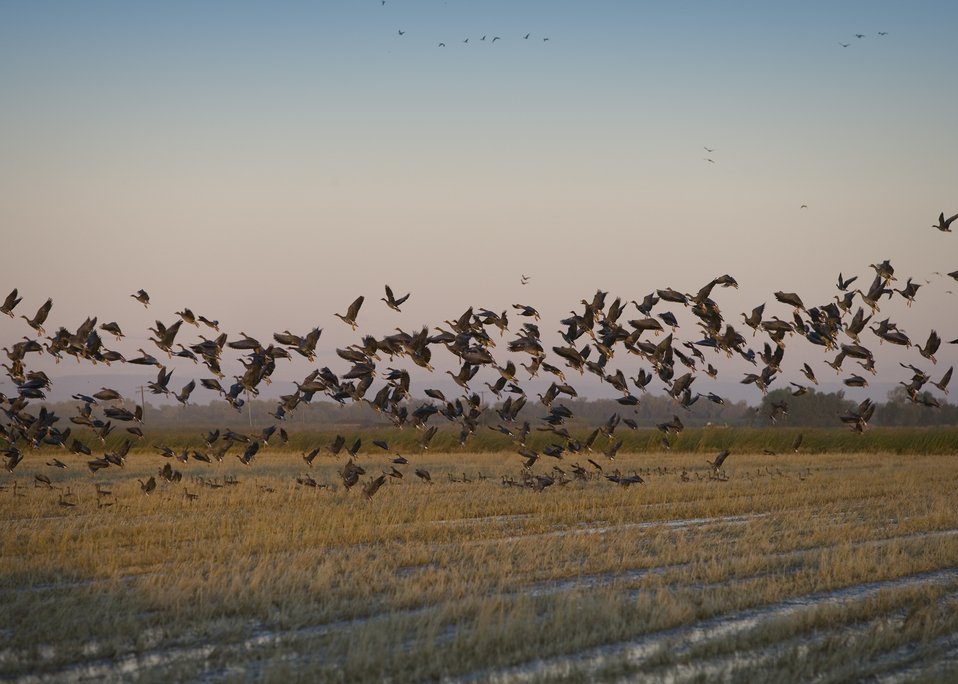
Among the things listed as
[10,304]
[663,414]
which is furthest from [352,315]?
[663,414]

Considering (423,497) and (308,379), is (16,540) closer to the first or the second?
(308,379)

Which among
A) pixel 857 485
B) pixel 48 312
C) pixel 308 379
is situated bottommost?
pixel 857 485

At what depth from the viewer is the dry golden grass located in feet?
32.0

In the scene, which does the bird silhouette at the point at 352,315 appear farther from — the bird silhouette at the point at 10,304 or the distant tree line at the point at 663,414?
the distant tree line at the point at 663,414

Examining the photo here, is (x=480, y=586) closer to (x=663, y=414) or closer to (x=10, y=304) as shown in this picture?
(x=10, y=304)

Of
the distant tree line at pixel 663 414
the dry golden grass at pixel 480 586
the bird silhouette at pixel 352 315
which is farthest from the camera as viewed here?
the distant tree line at pixel 663 414

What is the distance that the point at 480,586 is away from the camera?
13.2 meters

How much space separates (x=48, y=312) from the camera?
71.5ft

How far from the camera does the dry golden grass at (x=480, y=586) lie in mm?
9750

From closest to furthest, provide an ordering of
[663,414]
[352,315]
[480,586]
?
[480,586] → [352,315] → [663,414]

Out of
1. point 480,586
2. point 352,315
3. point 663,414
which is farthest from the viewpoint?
point 663,414

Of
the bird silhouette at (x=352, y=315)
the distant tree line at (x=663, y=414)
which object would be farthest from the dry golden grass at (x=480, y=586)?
the distant tree line at (x=663, y=414)

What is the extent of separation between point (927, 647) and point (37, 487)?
79.5ft

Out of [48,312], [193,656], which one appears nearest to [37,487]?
[48,312]
